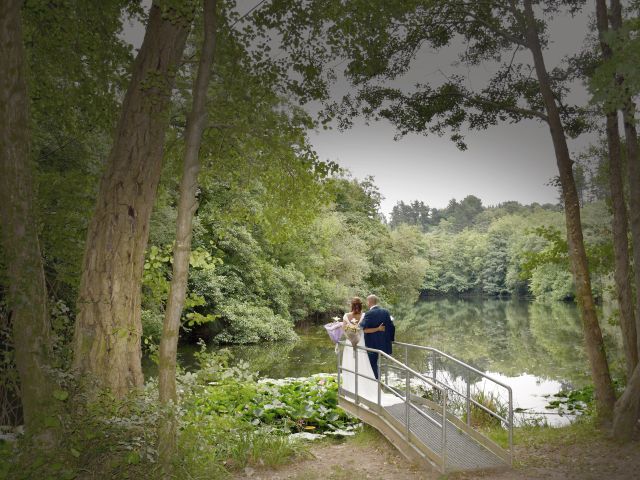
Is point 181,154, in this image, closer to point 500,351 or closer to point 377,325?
point 377,325

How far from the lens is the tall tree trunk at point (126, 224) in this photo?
5.96 meters

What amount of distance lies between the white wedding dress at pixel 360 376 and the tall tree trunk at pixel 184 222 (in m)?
3.43

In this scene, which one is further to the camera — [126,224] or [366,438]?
[366,438]

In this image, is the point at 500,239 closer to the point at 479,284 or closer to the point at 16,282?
the point at 479,284

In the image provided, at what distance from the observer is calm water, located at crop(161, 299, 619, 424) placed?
55.5ft

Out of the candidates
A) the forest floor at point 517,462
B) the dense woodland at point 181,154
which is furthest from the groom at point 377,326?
the dense woodland at point 181,154

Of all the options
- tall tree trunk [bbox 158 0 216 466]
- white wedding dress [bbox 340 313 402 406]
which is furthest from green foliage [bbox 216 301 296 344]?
tall tree trunk [bbox 158 0 216 466]

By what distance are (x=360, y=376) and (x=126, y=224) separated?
459cm

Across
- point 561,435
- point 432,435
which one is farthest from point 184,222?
point 561,435

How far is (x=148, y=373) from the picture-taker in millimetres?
16359

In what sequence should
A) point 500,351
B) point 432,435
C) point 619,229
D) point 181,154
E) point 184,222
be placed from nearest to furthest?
point 184,222, point 432,435, point 181,154, point 619,229, point 500,351

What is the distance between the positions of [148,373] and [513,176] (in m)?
105

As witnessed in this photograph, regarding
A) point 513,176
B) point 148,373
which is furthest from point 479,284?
point 148,373

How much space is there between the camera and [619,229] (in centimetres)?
858
